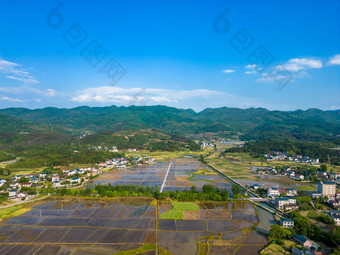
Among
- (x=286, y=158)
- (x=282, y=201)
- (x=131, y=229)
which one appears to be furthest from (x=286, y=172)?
(x=131, y=229)

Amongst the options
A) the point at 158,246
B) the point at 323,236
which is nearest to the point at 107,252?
the point at 158,246

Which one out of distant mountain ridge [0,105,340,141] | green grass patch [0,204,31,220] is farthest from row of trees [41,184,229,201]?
distant mountain ridge [0,105,340,141]

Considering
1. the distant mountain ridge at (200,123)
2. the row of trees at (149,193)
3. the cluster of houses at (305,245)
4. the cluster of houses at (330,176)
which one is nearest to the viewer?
the cluster of houses at (305,245)

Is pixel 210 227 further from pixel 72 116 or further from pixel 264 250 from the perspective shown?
pixel 72 116

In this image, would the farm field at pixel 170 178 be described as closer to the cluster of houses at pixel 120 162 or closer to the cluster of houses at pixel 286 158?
the cluster of houses at pixel 120 162

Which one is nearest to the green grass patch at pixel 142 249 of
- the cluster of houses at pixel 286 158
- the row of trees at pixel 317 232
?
the row of trees at pixel 317 232

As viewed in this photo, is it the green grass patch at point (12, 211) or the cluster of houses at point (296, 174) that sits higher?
the cluster of houses at point (296, 174)
